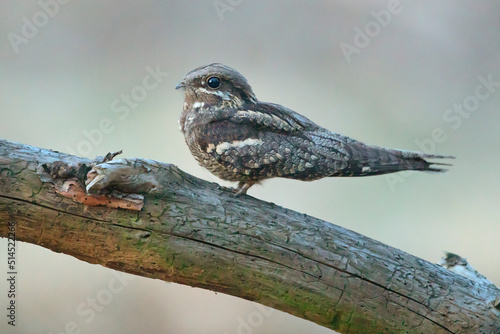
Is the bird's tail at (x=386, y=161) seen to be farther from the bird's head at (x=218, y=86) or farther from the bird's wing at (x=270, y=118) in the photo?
the bird's head at (x=218, y=86)

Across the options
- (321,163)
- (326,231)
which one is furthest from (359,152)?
(326,231)

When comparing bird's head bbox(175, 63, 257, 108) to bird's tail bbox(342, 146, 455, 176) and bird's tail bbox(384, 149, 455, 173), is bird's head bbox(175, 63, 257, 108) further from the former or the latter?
bird's tail bbox(384, 149, 455, 173)

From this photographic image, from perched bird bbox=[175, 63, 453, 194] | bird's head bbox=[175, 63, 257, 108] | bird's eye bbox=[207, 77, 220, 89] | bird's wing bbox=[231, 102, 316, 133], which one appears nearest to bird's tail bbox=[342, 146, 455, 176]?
perched bird bbox=[175, 63, 453, 194]

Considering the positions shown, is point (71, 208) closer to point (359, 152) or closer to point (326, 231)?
point (326, 231)

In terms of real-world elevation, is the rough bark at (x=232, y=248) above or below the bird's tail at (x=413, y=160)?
below

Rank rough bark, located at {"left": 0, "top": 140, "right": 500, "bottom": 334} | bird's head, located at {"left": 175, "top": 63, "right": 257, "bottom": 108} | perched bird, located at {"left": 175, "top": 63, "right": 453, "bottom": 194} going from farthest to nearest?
bird's head, located at {"left": 175, "top": 63, "right": 257, "bottom": 108} → perched bird, located at {"left": 175, "top": 63, "right": 453, "bottom": 194} → rough bark, located at {"left": 0, "top": 140, "right": 500, "bottom": 334}

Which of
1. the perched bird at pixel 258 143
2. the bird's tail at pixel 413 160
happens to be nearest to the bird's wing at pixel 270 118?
the perched bird at pixel 258 143

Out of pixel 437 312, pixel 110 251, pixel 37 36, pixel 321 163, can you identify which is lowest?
pixel 110 251

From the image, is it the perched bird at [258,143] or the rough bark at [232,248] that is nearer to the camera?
the rough bark at [232,248]
